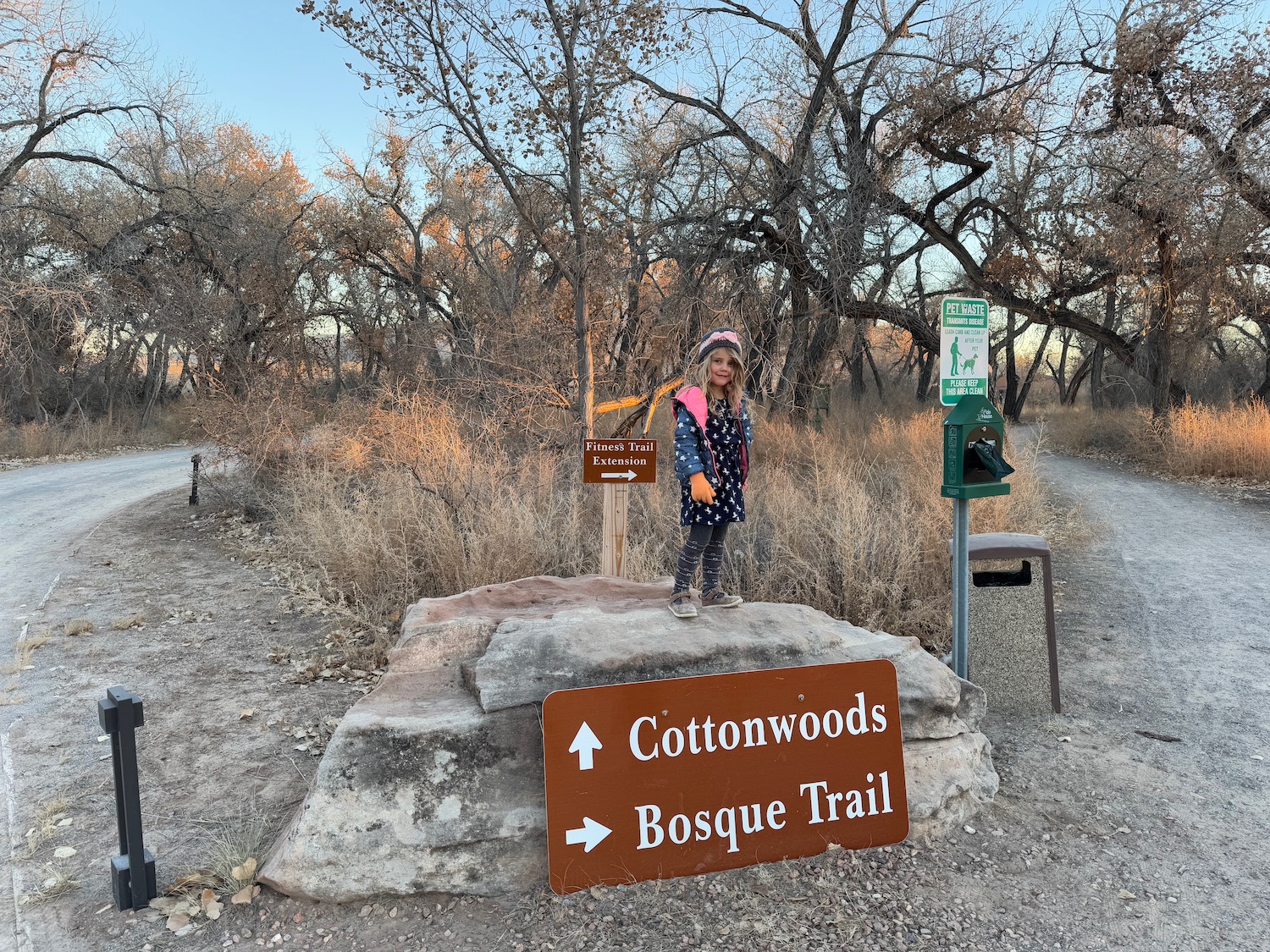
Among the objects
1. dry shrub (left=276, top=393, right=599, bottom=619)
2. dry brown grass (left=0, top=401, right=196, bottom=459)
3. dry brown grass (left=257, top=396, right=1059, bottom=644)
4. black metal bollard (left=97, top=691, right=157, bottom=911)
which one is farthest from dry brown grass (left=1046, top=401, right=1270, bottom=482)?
dry brown grass (left=0, top=401, right=196, bottom=459)

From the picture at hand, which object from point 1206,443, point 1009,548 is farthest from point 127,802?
point 1206,443

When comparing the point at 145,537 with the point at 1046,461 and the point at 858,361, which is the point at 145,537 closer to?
the point at 1046,461

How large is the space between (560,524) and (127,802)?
4709mm

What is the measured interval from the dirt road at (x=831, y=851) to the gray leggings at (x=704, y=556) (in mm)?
1379

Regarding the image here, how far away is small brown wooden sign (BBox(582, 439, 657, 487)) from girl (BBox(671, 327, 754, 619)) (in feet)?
4.09

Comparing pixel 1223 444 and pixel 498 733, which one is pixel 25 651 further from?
pixel 1223 444

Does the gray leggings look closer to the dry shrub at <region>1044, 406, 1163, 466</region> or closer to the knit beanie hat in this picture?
the knit beanie hat

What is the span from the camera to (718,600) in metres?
3.96

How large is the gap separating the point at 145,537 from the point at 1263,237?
18.2 metres

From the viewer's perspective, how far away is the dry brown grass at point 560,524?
5.91 m

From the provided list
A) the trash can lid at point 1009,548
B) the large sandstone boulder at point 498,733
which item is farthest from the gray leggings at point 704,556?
the trash can lid at point 1009,548

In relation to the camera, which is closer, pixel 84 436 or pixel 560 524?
pixel 560 524

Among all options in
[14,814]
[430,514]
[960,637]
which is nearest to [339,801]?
[14,814]

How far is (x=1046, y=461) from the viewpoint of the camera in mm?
17406
